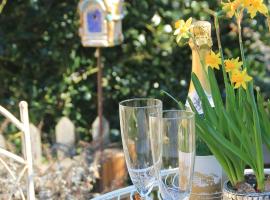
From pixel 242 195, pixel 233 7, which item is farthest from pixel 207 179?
pixel 233 7

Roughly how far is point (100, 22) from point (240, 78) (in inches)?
60.0

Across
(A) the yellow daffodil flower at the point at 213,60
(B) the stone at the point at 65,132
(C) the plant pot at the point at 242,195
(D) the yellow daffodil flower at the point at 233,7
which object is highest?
(D) the yellow daffodil flower at the point at 233,7

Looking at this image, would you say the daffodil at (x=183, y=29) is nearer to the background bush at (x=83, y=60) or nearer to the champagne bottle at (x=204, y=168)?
the champagne bottle at (x=204, y=168)

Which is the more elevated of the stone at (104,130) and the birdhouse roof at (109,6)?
the birdhouse roof at (109,6)

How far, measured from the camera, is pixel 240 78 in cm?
112

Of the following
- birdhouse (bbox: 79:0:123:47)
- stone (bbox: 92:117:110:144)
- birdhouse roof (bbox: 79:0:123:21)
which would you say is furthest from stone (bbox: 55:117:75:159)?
birdhouse roof (bbox: 79:0:123:21)

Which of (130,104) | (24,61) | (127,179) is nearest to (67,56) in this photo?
(24,61)

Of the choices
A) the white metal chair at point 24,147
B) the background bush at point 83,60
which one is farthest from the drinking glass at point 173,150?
the background bush at point 83,60

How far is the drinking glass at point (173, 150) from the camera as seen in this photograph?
107 cm

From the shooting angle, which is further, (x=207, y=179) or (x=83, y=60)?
(x=83, y=60)

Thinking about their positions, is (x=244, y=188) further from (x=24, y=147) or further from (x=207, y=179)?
(x=24, y=147)

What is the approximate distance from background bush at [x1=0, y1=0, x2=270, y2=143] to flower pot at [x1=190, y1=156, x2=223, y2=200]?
1.62m

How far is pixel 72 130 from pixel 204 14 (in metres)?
0.81

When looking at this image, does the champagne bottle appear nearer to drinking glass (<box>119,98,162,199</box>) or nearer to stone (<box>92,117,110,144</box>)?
drinking glass (<box>119,98,162,199</box>)
